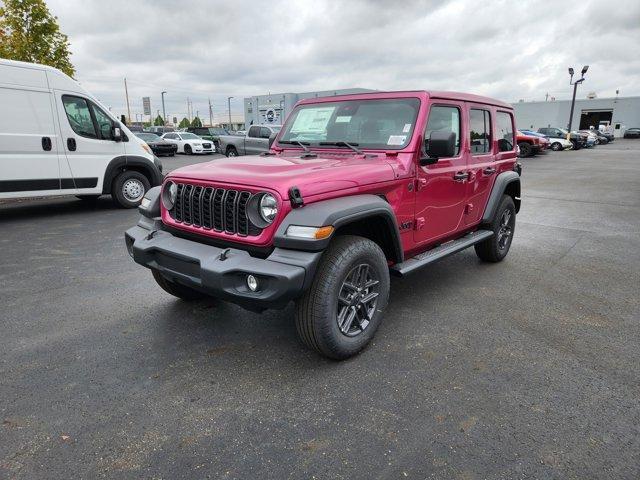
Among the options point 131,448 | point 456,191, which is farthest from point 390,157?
point 131,448

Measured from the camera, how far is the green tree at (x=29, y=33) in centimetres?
1162

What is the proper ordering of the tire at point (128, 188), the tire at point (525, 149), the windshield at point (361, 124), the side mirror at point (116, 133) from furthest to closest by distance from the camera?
1. the tire at point (525, 149)
2. the tire at point (128, 188)
3. the side mirror at point (116, 133)
4. the windshield at point (361, 124)

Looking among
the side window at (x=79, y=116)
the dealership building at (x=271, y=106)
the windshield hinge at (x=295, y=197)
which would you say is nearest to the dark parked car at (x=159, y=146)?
the side window at (x=79, y=116)

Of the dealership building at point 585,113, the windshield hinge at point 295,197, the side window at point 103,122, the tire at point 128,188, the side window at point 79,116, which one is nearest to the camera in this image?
the windshield hinge at point 295,197

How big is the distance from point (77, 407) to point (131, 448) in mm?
559

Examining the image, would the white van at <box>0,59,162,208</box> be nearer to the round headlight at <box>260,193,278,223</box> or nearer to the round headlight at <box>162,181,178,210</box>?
the round headlight at <box>162,181,178,210</box>

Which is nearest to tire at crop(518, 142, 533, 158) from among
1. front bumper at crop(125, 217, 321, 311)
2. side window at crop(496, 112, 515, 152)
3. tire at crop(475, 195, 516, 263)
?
side window at crop(496, 112, 515, 152)

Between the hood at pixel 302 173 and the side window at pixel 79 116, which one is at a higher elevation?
the side window at pixel 79 116

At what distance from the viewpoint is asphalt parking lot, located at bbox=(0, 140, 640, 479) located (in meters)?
2.14

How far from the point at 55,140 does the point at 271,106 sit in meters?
37.1

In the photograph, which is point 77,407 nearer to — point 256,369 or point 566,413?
point 256,369

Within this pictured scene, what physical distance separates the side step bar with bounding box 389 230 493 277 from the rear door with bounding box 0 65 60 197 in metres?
6.55

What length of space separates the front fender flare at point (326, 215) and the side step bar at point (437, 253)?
0.57 meters

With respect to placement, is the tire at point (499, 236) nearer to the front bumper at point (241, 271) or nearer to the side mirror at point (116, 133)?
the front bumper at point (241, 271)
